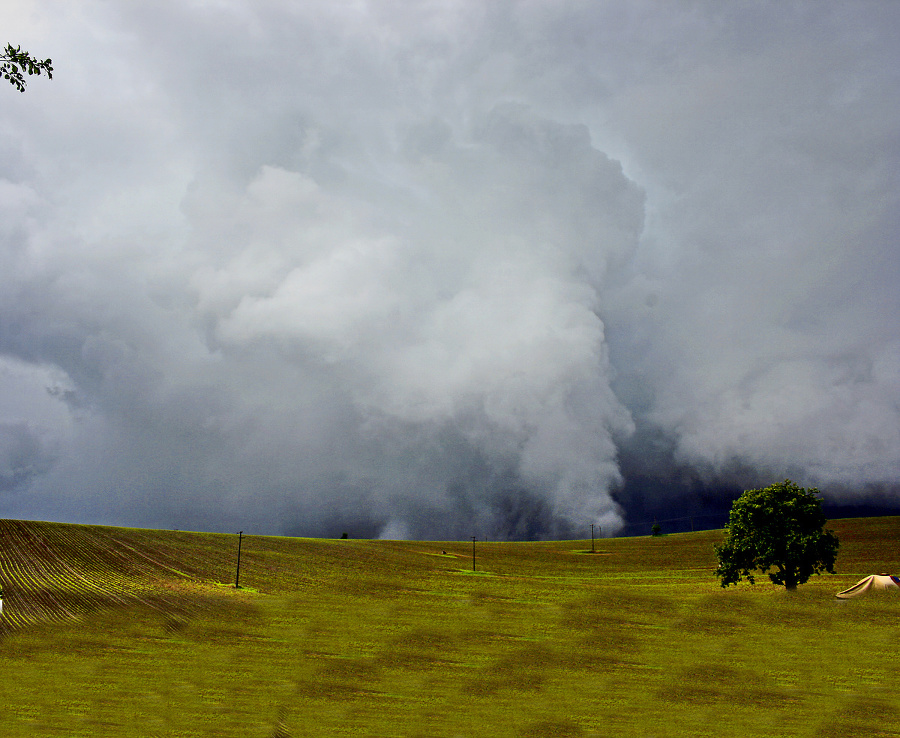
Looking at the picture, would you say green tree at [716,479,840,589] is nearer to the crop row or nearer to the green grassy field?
the green grassy field

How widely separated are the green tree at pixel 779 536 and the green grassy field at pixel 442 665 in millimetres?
3302

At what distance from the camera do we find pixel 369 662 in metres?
25.2

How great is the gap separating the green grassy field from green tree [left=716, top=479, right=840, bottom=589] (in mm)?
3302

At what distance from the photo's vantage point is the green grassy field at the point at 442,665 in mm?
17469

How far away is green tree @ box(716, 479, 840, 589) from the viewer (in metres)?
56.7

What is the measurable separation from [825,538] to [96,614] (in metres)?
70.0

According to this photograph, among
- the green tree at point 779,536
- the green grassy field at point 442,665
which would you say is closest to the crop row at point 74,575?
the green grassy field at point 442,665

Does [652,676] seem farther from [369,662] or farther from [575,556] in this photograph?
[575,556]

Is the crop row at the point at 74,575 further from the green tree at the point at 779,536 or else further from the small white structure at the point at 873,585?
the small white structure at the point at 873,585

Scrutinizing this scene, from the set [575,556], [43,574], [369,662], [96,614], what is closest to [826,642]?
[369,662]

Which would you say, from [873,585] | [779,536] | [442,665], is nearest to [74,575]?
[442,665]

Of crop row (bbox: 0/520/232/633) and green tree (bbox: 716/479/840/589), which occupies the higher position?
green tree (bbox: 716/479/840/589)

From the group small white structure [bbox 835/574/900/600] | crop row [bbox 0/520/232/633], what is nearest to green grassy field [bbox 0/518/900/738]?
crop row [bbox 0/520/232/633]

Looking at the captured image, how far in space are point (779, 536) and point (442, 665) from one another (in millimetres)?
46627
